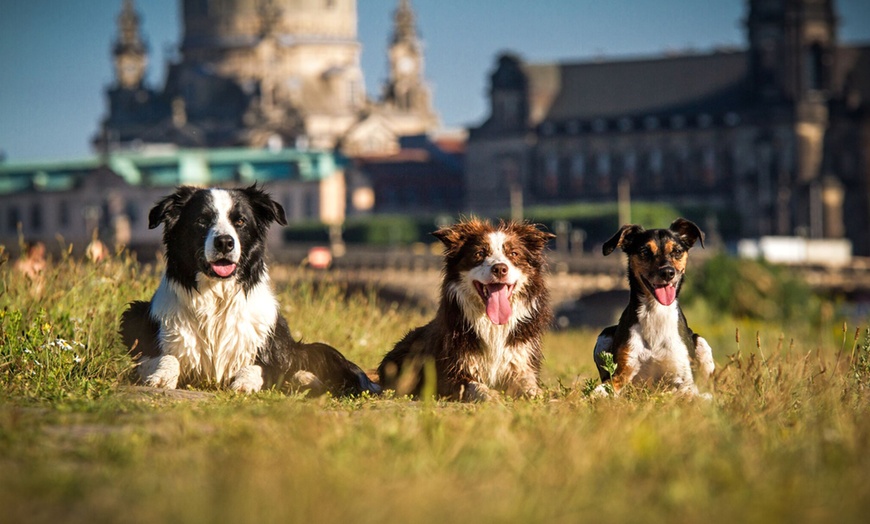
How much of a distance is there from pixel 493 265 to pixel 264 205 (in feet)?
4.71

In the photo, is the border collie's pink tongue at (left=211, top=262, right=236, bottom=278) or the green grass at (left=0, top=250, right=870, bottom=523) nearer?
the green grass at (left=0, top=250, right=870, bottom=523)

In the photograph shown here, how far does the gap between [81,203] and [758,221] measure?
47.6 metres

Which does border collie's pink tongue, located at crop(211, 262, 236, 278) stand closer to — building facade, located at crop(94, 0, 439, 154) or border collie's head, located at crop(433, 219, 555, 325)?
border collie's head, located at crop(433, 219, 555, 325)

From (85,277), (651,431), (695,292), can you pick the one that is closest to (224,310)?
(85,277)

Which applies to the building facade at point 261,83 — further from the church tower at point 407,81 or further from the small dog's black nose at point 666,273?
the small dog's black nose at point 666,273

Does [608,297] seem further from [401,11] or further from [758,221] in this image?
[401,11]

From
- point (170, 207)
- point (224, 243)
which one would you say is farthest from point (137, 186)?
point (224, 243)

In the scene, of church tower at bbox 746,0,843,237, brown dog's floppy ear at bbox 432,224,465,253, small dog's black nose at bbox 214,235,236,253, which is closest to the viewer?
small dog's black nose at bbox 214,235,236,253

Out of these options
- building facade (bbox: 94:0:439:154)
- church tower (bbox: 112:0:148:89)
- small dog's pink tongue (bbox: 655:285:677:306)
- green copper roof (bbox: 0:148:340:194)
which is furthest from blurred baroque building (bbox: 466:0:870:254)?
small dog's pink tongue (bbox: 655:285:677:306)

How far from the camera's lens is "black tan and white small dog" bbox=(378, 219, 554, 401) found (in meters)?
10.7

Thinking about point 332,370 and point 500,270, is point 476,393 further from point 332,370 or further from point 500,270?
point 332,370

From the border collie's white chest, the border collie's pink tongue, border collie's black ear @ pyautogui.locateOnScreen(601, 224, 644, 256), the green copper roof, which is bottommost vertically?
the border collie's white chest

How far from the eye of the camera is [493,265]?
Answer: 34.7ft

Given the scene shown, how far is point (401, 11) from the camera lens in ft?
531
